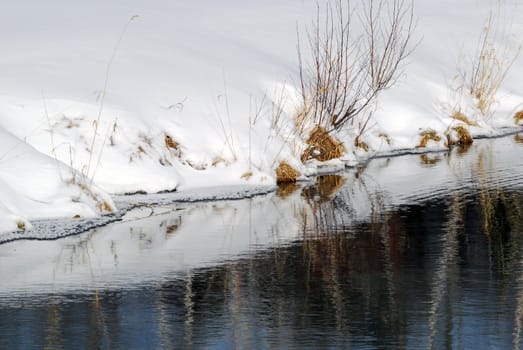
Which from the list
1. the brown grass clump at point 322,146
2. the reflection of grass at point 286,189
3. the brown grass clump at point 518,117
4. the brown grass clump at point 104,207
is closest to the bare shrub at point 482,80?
the brown grass clump at point 518,117

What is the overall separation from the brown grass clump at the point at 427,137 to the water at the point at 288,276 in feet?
16.0

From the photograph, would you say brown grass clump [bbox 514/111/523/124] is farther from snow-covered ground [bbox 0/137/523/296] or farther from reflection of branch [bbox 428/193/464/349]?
reflection of branch [bbox 428/193/464/349]

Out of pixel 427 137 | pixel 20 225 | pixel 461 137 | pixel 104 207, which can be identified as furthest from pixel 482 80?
pixel 20 225

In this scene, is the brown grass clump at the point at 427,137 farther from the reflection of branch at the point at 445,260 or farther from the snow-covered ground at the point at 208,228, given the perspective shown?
the reflection of branch at the point at 445,260

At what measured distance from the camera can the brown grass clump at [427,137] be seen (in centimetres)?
1859

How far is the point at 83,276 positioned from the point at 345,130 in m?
9.00

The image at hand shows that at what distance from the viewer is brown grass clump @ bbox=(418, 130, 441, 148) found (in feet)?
61.0

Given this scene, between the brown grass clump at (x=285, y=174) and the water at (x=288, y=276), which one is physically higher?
the brown grass clump at (x=285, y=174)

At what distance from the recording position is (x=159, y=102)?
15875mm

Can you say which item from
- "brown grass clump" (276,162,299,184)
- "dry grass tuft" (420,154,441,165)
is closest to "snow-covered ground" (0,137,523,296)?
"dry grass tuft" (420,154,441,165)

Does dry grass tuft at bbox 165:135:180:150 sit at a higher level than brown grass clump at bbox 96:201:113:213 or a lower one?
higher

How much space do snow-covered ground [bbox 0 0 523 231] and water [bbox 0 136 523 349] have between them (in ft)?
3.64

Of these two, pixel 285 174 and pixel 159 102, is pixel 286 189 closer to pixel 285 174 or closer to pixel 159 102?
pixel 285 174

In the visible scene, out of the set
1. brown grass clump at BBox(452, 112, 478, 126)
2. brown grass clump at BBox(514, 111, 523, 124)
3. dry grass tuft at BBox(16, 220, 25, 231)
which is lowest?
dry grass tuft at BBox(16, 220, 25, 231)
